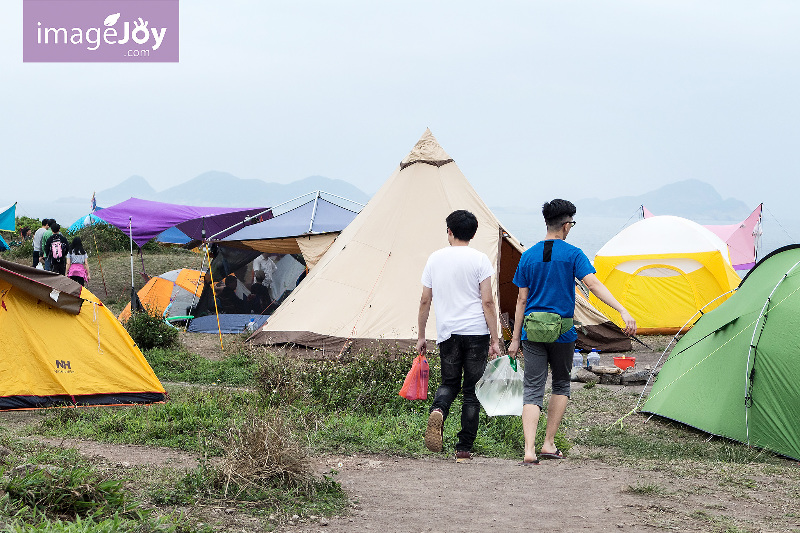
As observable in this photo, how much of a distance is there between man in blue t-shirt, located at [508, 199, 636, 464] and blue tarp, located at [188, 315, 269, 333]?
9.04m

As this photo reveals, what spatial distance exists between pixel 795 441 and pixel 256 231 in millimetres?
9559

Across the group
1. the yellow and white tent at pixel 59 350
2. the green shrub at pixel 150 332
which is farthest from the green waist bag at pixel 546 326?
the green shrub at pixel 150 332

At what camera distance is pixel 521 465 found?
5688 mm

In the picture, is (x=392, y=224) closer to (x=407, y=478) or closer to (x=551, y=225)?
(x=551, y=225)

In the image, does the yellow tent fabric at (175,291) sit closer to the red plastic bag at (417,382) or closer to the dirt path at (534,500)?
the red plastic bag at (417,382)

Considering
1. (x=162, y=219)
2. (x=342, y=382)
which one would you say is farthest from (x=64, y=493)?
(x=162, y=219)

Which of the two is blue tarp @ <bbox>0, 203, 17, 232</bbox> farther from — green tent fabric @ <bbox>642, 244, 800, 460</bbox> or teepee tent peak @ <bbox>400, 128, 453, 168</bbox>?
green tent fabric @ <bbox>642, 244, 800, 460</bbox>

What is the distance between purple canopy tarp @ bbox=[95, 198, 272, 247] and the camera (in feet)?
56.3

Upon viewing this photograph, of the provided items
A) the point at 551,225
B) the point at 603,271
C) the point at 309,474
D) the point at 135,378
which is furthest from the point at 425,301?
the point at 603,271

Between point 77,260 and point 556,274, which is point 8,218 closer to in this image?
point 77,260

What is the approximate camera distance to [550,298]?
18.7ft

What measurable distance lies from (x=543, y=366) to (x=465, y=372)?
1.73 feet

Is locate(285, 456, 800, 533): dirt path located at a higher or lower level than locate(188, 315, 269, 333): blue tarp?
lower

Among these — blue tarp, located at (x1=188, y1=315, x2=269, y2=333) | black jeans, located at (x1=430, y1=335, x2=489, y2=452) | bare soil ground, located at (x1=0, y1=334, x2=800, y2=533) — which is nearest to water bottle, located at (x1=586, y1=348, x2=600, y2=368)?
bare soil ground, located at (x1=0, y1=334, x2=800, y2=533)
